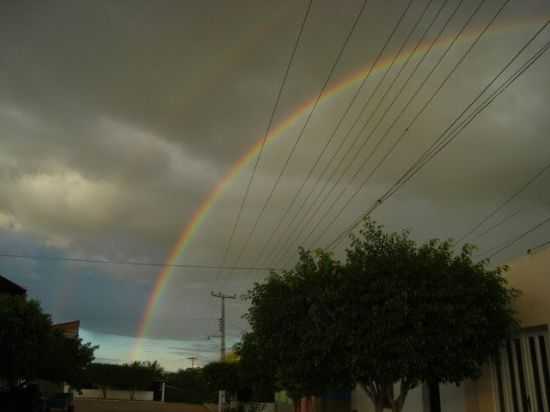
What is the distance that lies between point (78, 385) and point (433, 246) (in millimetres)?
39299

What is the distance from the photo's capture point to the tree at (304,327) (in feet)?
50.2

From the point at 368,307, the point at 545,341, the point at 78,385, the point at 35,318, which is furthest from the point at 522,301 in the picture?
the point at 78,385

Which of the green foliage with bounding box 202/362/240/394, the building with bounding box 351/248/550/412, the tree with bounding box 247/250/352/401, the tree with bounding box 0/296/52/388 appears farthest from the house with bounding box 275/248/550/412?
the green foliage with bounding box 202/362/240/394

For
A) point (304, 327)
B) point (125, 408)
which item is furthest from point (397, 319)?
point (125, 408)

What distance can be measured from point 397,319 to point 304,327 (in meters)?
2.87

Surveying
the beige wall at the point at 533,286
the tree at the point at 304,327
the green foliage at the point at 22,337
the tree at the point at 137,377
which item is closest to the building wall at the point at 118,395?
the tree at the point at 137,377

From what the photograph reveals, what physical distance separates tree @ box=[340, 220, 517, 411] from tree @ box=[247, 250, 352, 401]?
0.58 metres

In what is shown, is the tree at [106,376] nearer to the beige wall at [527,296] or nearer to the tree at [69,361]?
the tree at [69,361]

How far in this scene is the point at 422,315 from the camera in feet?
46.8

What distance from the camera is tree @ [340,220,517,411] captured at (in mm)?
14219

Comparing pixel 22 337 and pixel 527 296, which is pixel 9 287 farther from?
pixel 527 296

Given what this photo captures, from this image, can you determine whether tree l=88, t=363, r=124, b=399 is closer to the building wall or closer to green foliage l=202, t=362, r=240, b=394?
the building wall

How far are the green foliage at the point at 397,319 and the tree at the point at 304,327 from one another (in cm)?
3

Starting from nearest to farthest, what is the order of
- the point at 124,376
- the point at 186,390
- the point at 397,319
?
the point at 397,319
the point at 124,376
the point at 186,390
